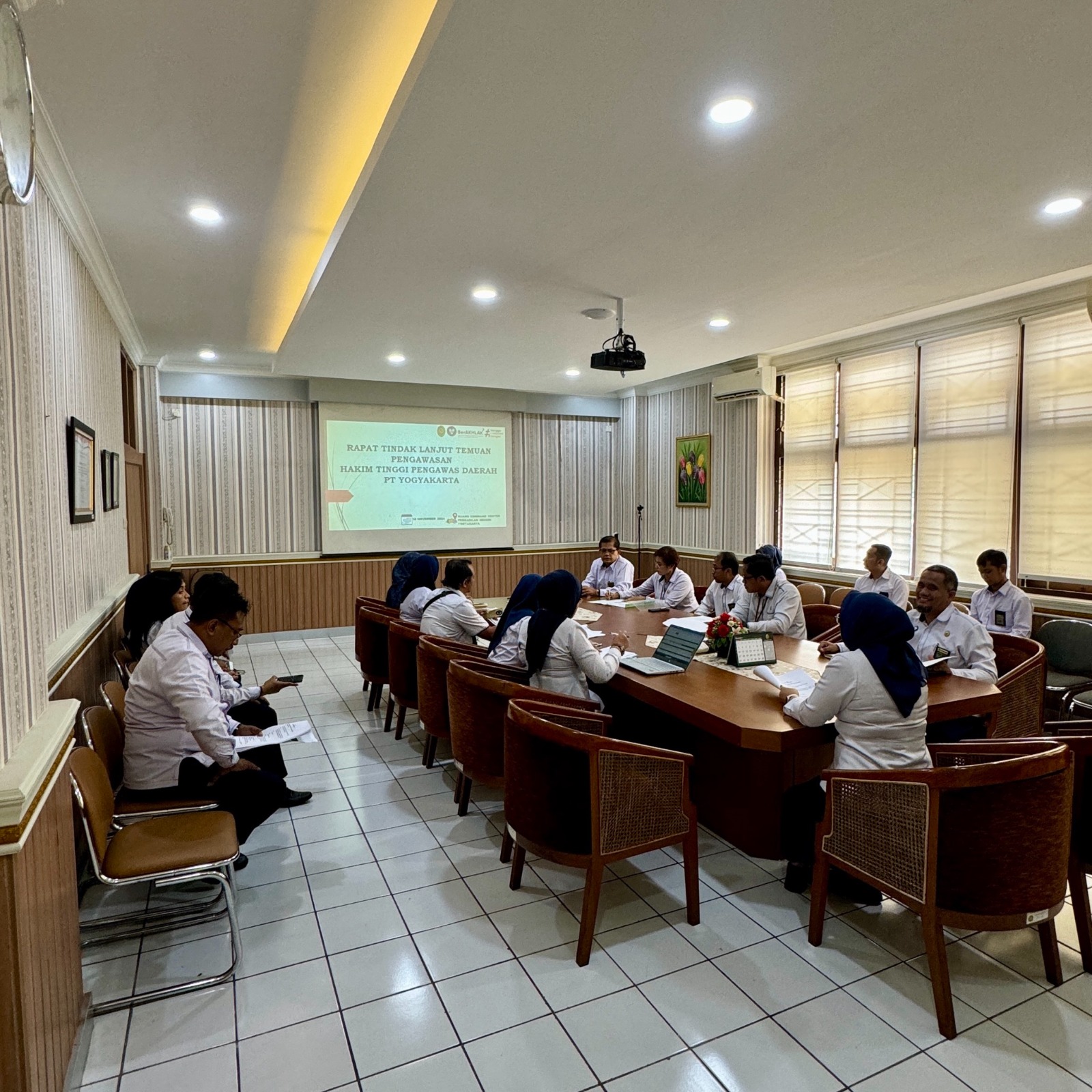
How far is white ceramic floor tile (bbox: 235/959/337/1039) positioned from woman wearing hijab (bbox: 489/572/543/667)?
62.7 inches

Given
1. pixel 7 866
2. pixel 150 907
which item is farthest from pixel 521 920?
pixel 7 866

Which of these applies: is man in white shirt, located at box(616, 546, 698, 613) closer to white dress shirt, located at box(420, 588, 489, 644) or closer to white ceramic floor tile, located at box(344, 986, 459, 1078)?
white dress shirt, located at box(420, 588, 489, 644)

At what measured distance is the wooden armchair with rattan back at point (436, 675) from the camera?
3543mm

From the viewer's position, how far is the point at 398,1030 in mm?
2051

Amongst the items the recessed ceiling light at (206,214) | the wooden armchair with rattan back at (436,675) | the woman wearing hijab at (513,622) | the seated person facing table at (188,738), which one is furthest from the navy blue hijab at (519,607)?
the recessed ceiling light at (206,214)

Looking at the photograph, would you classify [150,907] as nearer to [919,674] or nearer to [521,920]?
[521,920]

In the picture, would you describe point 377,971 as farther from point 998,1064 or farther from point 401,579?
point 401,579

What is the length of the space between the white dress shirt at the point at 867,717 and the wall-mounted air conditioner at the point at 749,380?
505cm

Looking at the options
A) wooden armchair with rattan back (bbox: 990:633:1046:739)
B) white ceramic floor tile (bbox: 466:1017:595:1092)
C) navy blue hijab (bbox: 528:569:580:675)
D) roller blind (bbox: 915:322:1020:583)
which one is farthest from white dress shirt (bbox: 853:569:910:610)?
white ceramic floor tile (bbox: 466:1017:595:1092)

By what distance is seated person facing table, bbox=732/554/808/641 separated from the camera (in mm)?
4520

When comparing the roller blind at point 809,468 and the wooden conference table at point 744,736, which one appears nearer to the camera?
the wooden conference table at point 744,736

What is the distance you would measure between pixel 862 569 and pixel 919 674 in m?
4.24

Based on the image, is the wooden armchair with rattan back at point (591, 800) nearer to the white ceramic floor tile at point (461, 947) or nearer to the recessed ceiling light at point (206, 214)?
the white ceramic floor tile at point (461, 947)

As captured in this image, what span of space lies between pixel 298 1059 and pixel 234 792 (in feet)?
3.26
